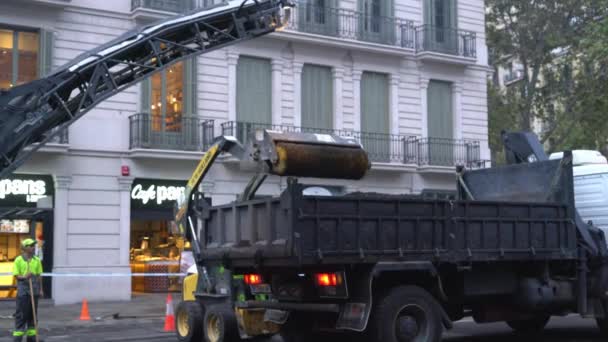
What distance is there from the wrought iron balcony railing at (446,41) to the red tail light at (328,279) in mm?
18436

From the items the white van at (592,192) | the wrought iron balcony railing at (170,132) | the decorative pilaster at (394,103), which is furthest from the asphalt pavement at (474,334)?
the decorative pilaster at (394,103)

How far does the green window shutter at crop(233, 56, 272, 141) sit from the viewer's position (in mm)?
24203

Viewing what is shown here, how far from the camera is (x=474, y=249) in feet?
35.0

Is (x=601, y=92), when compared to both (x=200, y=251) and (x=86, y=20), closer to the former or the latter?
(x=86, y=20)

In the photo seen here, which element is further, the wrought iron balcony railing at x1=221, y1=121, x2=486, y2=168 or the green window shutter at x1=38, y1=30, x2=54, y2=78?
the wrought iron balcony railing at x1=221, y1=121, x2=486, y2=168

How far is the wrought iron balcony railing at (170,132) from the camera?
22328mm

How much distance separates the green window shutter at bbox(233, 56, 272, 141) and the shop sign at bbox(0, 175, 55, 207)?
18.9 feet

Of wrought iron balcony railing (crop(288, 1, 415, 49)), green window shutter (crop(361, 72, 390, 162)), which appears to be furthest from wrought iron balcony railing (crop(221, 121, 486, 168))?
wrought iron balcony railing (crop(288, 1, 415, 49))

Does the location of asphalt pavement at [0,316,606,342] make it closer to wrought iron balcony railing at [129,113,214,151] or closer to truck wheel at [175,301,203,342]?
truck wheel at [175,301,203,342]

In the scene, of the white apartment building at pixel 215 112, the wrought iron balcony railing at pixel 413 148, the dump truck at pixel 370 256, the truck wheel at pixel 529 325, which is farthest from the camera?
the wrought iron balcony railing at pixel 413 148

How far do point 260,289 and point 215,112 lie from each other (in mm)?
13414

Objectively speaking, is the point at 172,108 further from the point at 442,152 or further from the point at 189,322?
the point at 189,322

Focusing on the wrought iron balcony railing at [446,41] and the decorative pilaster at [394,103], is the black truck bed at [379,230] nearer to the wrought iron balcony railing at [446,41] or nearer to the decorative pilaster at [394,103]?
the decorative pilaster at [394,103]

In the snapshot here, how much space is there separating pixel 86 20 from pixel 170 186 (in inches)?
196
